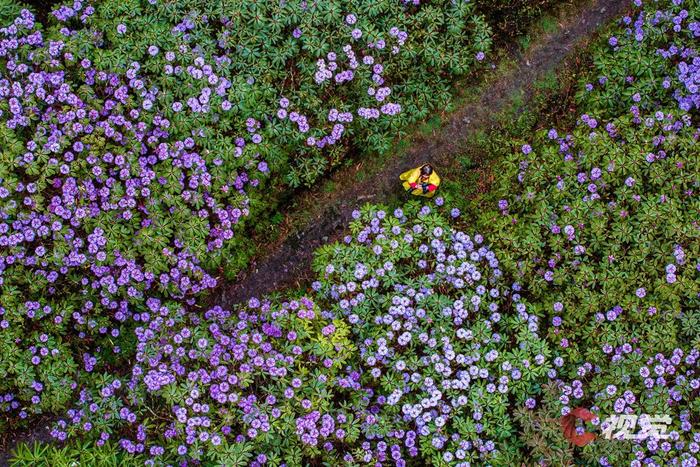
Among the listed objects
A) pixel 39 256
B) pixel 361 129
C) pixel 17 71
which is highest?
pixel 17 71

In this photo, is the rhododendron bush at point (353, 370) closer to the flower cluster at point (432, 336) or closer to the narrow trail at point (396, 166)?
the flower cluster at point (432, 336)

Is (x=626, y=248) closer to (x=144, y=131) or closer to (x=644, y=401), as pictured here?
(x=644, y=401)

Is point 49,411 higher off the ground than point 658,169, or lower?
higher

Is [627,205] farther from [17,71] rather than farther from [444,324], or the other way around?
[17,71]

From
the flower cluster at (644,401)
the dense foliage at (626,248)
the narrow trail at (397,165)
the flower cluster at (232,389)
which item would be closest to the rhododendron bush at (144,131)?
the flower cluster at (232,389)

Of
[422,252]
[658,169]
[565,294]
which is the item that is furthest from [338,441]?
[658,169]

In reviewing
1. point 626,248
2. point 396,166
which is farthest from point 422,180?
point 626,248
